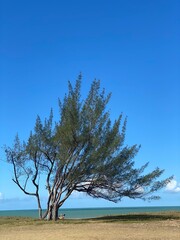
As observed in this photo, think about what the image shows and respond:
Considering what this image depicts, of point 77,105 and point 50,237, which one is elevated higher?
point 77,105

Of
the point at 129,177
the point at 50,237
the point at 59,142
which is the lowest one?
the point at 50,237

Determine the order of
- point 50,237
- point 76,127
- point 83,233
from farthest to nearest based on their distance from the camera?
point 76,127 < point 83,233 < point 50,237

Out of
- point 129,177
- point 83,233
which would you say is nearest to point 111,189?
point 129,177

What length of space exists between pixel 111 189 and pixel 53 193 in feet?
16.2

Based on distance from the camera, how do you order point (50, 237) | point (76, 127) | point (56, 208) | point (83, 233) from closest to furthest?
point (50, 237), point (83, 233), point (76, 127), point (56, 208)

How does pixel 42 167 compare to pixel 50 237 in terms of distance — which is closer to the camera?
pixel 50 237

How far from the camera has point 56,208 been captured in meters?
36.4

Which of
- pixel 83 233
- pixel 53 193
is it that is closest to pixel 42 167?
pixel 53 193

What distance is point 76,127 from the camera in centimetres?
3412

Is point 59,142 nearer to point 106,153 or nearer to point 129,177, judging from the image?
point 106,153

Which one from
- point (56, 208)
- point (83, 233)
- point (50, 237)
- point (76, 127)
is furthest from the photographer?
point (56, 208)

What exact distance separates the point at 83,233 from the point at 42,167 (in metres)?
16.1

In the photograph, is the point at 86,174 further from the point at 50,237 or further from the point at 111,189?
the point at 50,237

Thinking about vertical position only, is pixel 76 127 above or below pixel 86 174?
above
